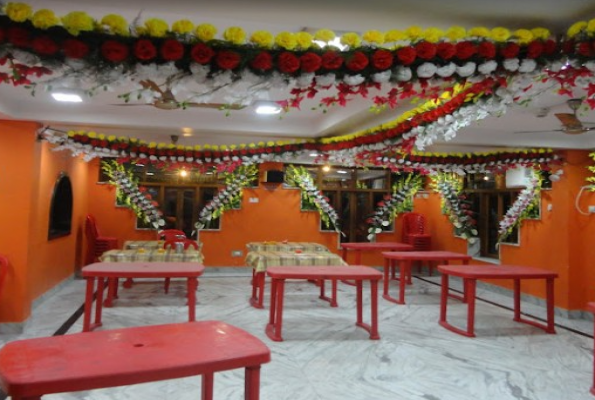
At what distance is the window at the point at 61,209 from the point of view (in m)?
6.50

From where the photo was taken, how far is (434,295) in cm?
764

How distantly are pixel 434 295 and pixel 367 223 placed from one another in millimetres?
2910

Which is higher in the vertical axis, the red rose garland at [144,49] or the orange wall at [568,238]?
the red rose garland at [144,49]

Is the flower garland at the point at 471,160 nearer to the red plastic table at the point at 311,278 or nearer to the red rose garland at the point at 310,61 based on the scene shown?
the red plastic table at the point at 311,278

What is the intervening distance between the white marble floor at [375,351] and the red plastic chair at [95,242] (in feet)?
3.54

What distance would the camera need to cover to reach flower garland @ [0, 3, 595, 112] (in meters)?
2.18

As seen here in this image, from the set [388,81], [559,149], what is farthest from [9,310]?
[559,149]

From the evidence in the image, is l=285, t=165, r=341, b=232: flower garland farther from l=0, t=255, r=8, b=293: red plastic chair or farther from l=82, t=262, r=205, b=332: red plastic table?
l=0, t=255, r=8, b=293: red plastic chair

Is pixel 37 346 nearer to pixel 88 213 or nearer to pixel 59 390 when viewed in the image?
pixel 59 390

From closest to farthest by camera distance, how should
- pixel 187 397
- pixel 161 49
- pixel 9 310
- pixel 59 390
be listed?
pixel 59 390, pixel 161 49, pixel 187 397, pixel 9 310

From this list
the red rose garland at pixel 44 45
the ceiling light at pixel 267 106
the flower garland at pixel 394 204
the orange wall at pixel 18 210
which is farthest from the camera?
the flower garland at pixel 394 204

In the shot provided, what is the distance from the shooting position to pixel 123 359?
2.14m

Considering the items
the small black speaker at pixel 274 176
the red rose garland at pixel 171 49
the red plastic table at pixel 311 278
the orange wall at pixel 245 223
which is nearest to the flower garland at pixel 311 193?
the orange wall at pixel 245 223

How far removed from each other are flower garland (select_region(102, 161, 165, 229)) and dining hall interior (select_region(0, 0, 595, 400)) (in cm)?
5
